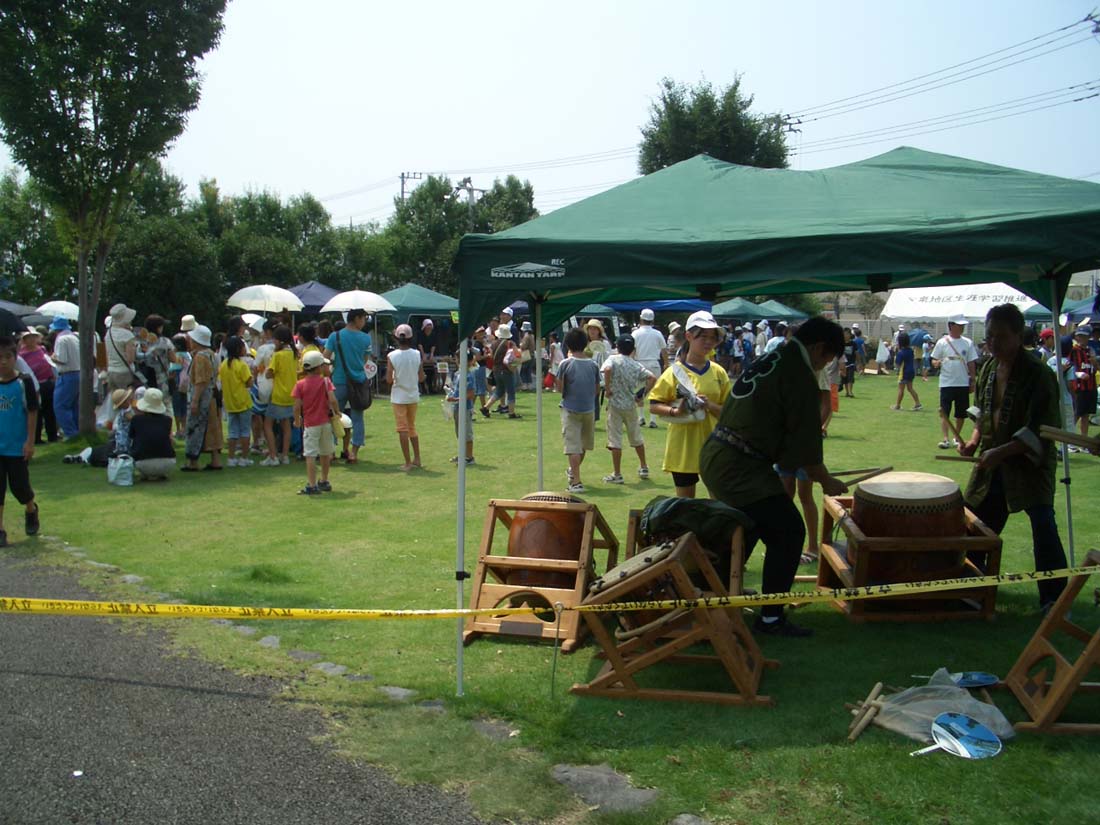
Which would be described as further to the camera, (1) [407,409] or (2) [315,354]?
(1) [407,409]

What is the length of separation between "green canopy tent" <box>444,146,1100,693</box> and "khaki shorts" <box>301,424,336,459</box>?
5.64 meters

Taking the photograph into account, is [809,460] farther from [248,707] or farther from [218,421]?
[218,421]

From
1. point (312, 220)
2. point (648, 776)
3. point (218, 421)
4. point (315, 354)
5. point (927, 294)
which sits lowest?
point (648, 776)

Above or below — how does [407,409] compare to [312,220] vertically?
below

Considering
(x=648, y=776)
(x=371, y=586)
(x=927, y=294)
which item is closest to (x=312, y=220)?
(x=927, y=294)

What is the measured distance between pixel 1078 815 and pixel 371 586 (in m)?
4.81

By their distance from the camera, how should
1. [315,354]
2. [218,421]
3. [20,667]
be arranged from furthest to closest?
[218,421] → [315,354] → [20,667]

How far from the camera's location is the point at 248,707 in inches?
187

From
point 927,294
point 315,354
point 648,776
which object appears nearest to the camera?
point 648,776

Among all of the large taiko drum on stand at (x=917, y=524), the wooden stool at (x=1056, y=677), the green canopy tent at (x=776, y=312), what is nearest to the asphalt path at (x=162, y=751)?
the wooden stool at (x=1056, y=677)

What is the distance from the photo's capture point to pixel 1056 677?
4.40 m

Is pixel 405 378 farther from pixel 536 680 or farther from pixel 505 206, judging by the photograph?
pixel 505 206

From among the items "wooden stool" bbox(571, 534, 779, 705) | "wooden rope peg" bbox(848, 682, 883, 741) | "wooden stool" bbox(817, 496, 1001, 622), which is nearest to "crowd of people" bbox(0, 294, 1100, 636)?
"wooden stool" bbox(817, 496, 1001, 622)

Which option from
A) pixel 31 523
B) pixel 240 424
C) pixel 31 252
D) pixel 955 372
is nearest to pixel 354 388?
pixel 240 424
